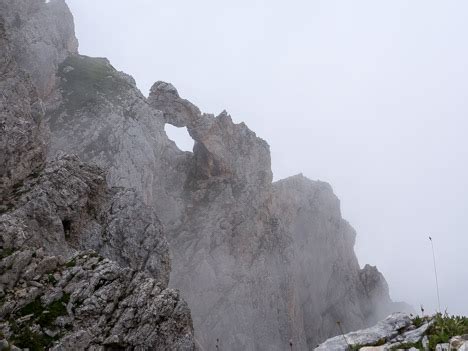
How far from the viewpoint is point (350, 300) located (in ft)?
301

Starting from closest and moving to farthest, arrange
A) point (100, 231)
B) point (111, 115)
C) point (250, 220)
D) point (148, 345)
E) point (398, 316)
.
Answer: point (398, 316)
point (148, 345)
point (100, 231)
point (111, 115)
point (250, 220)

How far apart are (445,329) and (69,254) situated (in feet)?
78.9

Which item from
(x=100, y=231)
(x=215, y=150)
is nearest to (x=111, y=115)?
(x=215, y=150)

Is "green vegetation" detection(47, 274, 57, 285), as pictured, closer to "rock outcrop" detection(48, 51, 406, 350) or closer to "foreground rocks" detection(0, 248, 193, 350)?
"foreground rocks" detection(0, 248, 193, 350)

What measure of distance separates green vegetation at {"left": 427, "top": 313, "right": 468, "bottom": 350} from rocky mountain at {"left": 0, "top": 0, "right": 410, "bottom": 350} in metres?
15.8

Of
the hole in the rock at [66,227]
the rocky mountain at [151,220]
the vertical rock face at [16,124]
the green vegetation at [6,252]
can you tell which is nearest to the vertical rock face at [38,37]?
the rocky mountain at [151,220]

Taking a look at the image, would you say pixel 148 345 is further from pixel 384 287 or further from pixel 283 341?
pixel 384 287

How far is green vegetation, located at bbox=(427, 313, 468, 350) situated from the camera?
11.0 metres

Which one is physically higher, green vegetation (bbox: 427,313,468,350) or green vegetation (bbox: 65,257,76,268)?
green vegetation (bbox: 65,257,76,268)

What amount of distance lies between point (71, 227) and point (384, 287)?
93.0 metres

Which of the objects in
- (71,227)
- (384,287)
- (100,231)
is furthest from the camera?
(384,287)

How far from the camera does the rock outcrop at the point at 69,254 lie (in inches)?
792

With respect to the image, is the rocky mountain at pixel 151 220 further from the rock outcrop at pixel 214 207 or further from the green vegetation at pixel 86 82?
the green vegetation at pixel 86 82

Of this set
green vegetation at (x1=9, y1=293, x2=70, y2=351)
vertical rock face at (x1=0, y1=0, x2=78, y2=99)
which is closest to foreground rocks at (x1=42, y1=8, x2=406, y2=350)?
vertical rock face at (x1=0, y1=0, x2=78, y2=99)
